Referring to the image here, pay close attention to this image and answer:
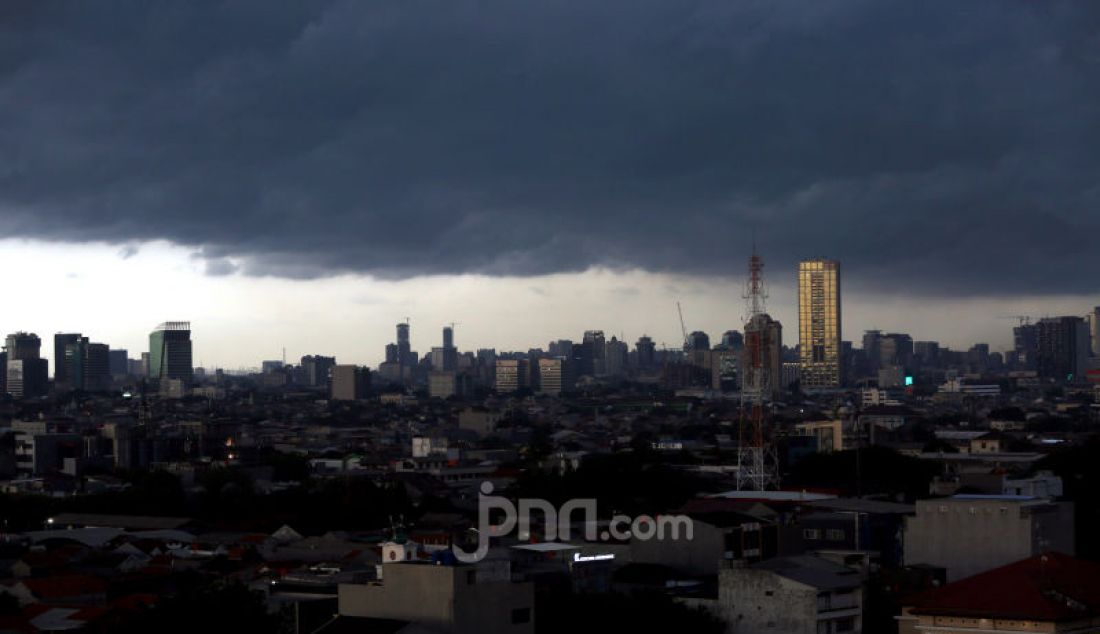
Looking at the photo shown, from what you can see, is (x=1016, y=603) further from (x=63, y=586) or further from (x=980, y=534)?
(x=63, y=586)

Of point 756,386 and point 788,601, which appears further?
point 756,386

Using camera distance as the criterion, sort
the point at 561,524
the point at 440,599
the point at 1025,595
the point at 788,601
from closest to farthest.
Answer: the point at 440,599, the point at 1025,595, the point at 788,601, the point at 561,524

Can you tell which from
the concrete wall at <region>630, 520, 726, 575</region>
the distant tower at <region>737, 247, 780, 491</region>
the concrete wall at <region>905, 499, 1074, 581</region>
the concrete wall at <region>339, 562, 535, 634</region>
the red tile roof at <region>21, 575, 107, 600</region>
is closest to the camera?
the concrete wall at <region>339, 562, 535, 634</region>

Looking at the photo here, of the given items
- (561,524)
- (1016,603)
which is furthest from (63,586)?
(1016,603)

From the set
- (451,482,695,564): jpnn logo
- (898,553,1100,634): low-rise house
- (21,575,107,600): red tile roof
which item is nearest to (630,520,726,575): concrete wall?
(451,482,695,564): jpnn logo

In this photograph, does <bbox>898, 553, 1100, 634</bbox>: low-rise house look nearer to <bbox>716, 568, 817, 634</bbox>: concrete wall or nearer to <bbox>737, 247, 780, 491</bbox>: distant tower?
<bbox>716, 568, 817, 634</bbox>: concrete wall

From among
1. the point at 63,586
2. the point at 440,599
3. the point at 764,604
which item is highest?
the point at 440,599

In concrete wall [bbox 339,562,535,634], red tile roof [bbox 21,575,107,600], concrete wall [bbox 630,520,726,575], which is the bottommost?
red tile roof [bbox 21,575,107,600]

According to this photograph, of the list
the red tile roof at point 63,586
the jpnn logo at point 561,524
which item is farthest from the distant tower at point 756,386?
the red tile roof at point 63,586
